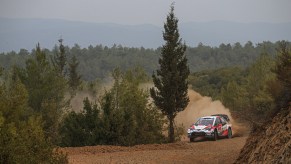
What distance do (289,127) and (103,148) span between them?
1267 centimetres

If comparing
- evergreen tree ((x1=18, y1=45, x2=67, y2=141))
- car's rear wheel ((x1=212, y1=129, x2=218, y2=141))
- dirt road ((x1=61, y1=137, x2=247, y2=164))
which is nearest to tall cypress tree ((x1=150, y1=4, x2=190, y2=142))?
car's rear wheel ((x1=212, y1=129, x2=218, y2=141))

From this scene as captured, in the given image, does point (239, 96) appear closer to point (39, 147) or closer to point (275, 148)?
point (275, 148)

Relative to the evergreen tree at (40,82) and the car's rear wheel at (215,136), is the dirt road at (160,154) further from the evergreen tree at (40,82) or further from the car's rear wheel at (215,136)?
the evergreen tree at (40,82)

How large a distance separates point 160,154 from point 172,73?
9219 millimetres

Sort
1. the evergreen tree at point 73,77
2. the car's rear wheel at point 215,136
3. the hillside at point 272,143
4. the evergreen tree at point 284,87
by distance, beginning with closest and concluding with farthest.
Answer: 1. the hillside at point 272,143
2. the evergreen tree at point 284,87
3. the car's rear wheel at point 215,136
4. the evergreen tree at point 73,77

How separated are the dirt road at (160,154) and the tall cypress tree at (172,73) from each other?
4551 millimetres

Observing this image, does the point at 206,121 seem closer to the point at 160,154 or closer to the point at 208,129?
the point at 208,129

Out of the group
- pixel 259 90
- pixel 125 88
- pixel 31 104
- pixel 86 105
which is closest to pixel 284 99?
pixel 86 105

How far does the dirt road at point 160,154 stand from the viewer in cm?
2023

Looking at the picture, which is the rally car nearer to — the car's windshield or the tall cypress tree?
the car's windshield

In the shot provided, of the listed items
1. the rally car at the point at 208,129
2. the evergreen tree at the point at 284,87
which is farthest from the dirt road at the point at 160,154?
the evergreen tree at the point at 284,87

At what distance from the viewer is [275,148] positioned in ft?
45.6

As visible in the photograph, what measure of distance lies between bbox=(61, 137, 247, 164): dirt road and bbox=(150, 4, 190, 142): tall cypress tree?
4.55 metres

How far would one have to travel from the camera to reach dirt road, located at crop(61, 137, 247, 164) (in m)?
20.2
